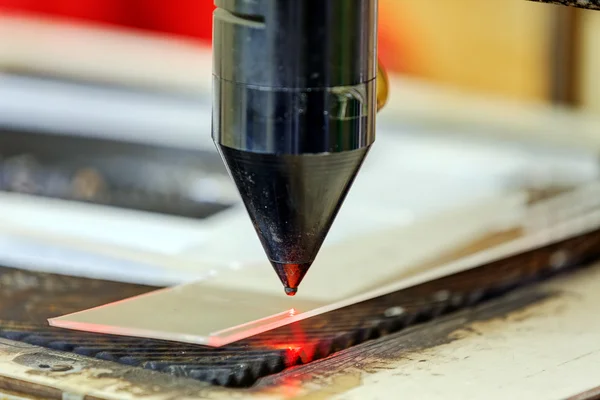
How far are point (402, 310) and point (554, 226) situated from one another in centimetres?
26

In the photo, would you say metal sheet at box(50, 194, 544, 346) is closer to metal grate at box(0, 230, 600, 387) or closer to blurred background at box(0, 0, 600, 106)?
metal grate at box(0, 230, 600, 387)

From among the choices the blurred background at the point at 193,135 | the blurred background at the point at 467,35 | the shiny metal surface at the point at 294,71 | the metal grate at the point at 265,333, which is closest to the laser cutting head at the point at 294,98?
the shiny metal surface at the point at 294,71

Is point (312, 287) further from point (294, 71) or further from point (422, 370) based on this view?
point (294, 71)

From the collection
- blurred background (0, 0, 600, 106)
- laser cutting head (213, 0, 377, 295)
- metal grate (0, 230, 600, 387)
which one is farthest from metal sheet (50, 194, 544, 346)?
blurred background (0, 0, 600, 106)

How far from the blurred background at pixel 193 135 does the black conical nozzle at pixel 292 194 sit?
1.08ft

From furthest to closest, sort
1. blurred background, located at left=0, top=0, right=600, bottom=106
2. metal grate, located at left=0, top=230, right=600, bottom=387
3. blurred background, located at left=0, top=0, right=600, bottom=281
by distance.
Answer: blurred background, located at left=0, top=0, right=600, bottom=106 → blurred background, located at left=0, top=0, right=600, bottom=281 → metal grate, located at left=0, top=230, right=600, bottom=387

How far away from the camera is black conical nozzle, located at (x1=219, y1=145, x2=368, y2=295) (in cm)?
64

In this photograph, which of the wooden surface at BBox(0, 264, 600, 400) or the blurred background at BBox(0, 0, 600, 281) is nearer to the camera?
the wooden surface at BBox(0, 264, 600, 400)

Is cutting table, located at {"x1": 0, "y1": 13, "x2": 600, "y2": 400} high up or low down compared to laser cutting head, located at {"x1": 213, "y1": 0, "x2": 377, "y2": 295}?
down

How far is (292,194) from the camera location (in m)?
0.65

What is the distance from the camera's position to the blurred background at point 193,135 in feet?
3.71

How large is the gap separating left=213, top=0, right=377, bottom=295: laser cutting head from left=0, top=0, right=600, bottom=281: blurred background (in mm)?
361

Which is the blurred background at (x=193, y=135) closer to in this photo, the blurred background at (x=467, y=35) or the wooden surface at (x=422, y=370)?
the blurred background at (x=467, y=35)

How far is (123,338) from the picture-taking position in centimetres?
76
